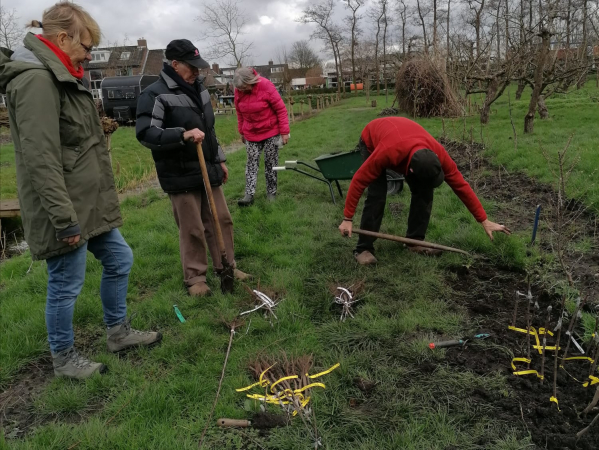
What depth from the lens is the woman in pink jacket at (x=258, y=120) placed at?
6078mm

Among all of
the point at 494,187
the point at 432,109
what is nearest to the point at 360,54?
the point at 432,109

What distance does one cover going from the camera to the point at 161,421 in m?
2.46

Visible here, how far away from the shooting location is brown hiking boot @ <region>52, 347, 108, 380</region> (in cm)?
279

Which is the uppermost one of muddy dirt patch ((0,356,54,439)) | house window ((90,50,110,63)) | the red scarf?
house window ((90,50,110,63))

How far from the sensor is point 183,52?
11.1ft

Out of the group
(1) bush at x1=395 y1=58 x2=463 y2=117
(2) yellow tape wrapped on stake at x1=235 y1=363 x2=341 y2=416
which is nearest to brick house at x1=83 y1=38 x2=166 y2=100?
(1) bush at x1=395 y1=58 x2=463 y2=117

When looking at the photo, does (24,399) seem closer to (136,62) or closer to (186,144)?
(186,144)

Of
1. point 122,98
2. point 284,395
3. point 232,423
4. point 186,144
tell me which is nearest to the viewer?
point 232,423

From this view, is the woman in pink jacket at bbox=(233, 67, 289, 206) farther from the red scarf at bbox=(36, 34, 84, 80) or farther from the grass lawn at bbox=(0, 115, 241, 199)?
the grass lawn at bbox=(0, 115, 241, 199)

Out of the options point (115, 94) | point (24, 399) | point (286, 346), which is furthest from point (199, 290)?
point (115, 94)

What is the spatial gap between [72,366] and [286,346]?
1356 mm

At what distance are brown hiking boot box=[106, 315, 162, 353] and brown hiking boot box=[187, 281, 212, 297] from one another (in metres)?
0.71

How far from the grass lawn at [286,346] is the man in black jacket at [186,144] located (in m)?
0.44

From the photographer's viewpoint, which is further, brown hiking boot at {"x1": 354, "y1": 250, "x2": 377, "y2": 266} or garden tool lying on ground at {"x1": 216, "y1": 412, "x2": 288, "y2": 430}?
brown hiking boot at {"x1": 354, "y1": 250, "x2": 377, "y2": 266}
